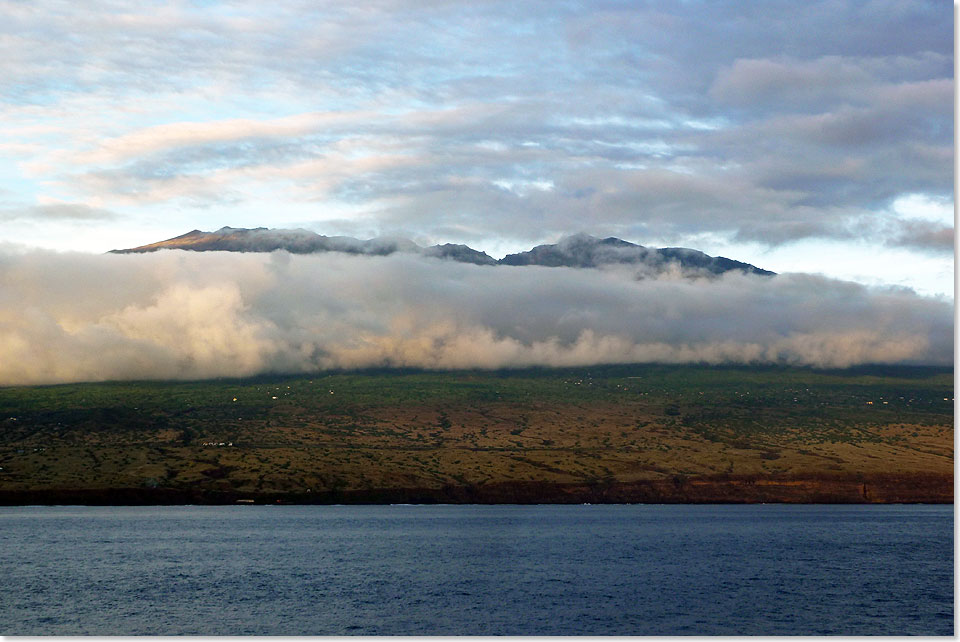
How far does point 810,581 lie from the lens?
111 meters

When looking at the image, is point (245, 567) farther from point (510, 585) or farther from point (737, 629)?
point (737, 629)

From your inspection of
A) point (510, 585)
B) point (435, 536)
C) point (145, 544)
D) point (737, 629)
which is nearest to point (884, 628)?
point (737, 629)

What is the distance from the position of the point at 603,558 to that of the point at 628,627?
→ 186ft

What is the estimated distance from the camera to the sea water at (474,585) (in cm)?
8138

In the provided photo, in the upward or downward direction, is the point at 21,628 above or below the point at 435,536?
above

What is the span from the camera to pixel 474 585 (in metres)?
106

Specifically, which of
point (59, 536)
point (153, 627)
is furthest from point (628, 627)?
point (59, 536)

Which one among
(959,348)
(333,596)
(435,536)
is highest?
(959,348)

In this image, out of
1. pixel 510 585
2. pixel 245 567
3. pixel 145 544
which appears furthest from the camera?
pixel 145 544

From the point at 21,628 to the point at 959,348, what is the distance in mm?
76890

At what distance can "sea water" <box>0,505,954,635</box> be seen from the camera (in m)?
81.4

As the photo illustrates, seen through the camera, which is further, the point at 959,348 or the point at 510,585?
the point at 510,585

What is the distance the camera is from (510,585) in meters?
107

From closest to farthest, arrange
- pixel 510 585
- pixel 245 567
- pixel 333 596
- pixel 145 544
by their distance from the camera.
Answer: pixel 333 596, pixel 510 585, pixel 245 567, pixel 145 544
